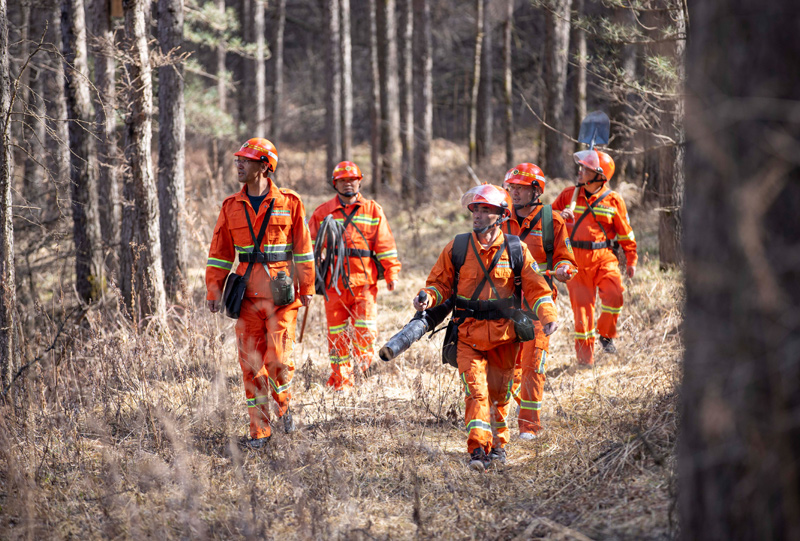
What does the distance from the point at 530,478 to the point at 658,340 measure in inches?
129

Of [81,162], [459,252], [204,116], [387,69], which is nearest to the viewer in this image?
[459,252]

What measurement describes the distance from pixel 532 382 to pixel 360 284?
234 centimetres

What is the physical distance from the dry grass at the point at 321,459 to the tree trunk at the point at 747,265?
100 centimetres

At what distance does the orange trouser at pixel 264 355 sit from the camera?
203 inches

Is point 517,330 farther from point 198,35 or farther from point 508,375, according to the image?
point 198,35

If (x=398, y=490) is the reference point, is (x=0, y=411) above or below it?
above

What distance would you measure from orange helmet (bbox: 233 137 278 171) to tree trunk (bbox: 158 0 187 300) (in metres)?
3.37

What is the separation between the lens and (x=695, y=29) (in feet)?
7.73

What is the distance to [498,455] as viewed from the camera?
4.71 metres

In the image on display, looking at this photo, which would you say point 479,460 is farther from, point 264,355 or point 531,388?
point 264,355

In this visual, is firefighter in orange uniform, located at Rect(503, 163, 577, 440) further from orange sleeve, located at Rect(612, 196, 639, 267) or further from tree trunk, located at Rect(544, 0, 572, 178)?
tree trunk, located at Rect(544, 0, 572, 178)

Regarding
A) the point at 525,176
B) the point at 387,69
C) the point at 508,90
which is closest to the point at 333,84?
the point at 387,69

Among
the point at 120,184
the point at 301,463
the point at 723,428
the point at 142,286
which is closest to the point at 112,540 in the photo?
the point at 301,463

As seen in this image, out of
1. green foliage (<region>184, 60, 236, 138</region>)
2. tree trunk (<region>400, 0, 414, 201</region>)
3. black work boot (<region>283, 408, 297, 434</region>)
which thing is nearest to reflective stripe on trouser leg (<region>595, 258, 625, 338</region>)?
black work boot (<region>283, 408, 297, 434</region>)
